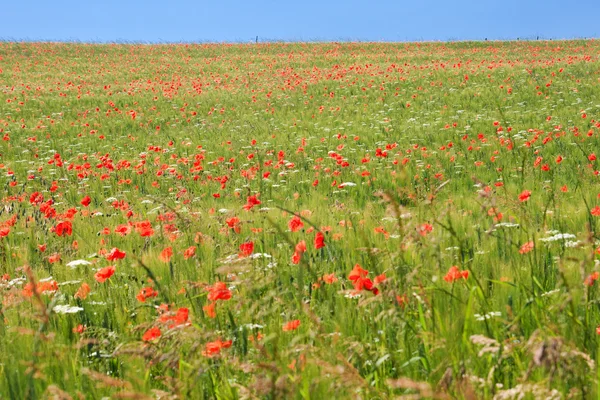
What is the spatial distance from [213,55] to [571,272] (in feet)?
124

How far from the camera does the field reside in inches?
78.5

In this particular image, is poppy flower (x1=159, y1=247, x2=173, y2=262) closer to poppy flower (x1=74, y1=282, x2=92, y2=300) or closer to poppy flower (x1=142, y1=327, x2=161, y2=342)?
poppy flower (x1=74, y1=282, x2=92, y2=300)

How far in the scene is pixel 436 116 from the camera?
15.6 meters

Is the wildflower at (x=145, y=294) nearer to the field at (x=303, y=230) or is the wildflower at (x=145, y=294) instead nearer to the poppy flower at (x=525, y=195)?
the field at (x=303, y=230)

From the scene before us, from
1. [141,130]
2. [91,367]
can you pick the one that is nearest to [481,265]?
[91,367]

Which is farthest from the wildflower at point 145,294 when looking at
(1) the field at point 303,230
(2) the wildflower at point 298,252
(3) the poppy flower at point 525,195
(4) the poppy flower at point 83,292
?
(3) the poppy flower at point 525,195

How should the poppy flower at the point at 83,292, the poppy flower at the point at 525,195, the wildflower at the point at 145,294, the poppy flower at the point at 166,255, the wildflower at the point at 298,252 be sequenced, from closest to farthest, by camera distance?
the wildflower at the point at 298,252, the wildflower at the point at 145,294, the poppy flower at the point at 83,292, the poppy flower at the point at 525,195, the poppy flower at the point at 166,255

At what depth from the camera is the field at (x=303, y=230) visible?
6.54 feet

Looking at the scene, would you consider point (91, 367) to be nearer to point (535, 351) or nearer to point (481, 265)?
point (535, 351)

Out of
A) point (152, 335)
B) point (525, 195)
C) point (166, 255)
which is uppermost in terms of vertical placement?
point (525, 195)

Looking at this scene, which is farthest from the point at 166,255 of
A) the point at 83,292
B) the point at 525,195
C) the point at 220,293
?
the point at 525,195

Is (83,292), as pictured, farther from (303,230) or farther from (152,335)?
(303,230)

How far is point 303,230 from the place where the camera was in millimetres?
4617

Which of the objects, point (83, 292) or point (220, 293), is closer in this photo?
point (220, 293)
